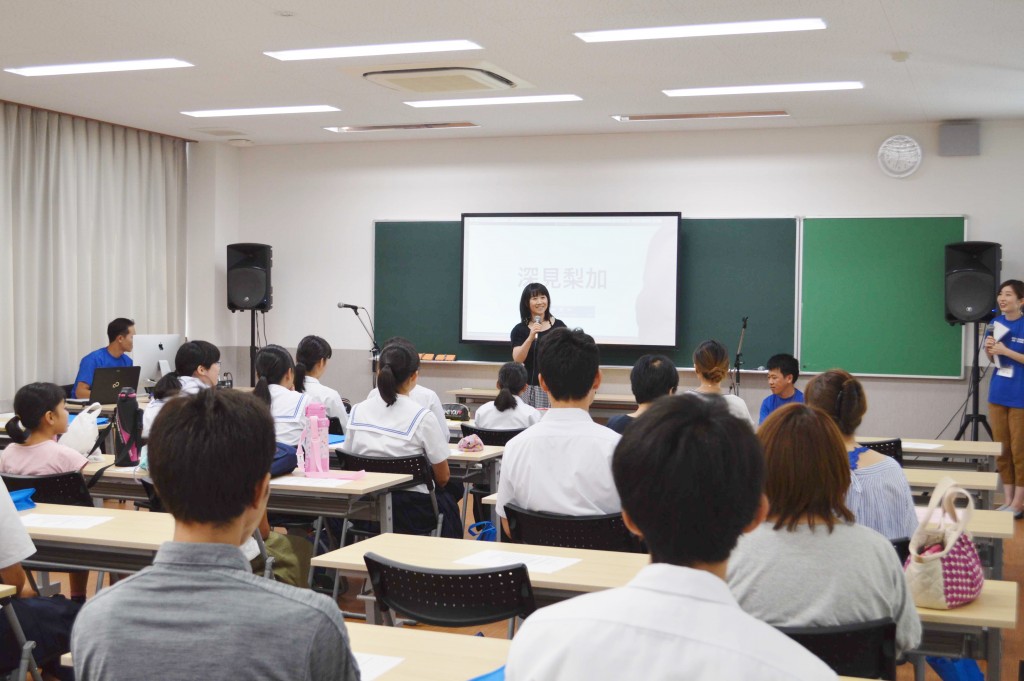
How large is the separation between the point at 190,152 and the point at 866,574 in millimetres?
9440

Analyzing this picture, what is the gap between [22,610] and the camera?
3.01 metres

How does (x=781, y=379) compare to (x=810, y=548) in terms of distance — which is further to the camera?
(x=781, y=379)

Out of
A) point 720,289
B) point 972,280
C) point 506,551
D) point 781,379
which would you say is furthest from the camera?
point 720,289

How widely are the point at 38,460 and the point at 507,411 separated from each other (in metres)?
2.59

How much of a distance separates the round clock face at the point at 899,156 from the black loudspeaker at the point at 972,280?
2.76 feet

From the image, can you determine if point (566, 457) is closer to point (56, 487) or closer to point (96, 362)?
point (56, 487)

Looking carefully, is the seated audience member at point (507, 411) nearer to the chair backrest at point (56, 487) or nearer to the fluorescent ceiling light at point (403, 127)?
the chair backrest at point (56, 487)

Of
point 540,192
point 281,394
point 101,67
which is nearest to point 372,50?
point 101,67

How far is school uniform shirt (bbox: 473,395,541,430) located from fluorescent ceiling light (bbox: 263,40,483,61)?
218cm

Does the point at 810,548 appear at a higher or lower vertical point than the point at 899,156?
lower

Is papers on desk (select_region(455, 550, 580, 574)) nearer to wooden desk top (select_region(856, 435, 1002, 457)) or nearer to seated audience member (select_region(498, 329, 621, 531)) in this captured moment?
seated audience member (select_region(498, 329, 621, 531))

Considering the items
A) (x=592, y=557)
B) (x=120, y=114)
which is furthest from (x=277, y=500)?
(x=120, y=114)

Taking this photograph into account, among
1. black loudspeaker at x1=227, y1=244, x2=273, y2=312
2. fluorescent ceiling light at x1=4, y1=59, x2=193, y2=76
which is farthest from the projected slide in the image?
fluorescent ceiling light at x1=4, y1=59, x2=193, y2=76

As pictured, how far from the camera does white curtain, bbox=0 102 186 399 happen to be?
8.52 meters
